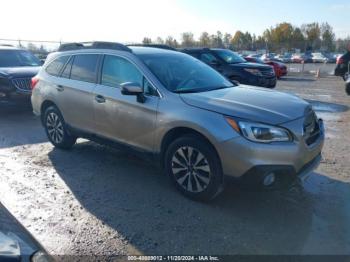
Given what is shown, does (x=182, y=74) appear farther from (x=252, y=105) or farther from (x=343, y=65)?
(x=343, y=65)

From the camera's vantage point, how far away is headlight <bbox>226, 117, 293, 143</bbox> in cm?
364

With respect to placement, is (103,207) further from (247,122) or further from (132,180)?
(247,122)

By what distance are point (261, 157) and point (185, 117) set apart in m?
0.96

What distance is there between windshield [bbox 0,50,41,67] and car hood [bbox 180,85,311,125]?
7.71m

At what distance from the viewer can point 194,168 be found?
4.07 metres

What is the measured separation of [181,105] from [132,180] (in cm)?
139

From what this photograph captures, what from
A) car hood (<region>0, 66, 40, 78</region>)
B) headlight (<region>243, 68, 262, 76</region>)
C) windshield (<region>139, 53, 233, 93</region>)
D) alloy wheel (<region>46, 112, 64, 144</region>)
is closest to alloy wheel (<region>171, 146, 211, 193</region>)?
windshield (<region>139, 53, 233, 93</region>)

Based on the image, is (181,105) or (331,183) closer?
(181,105)

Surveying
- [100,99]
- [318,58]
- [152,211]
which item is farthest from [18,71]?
[318,58]

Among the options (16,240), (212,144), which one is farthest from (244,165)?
(16,240)

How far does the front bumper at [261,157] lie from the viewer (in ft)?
11.9

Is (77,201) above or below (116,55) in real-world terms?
below

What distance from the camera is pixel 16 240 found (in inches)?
71.7

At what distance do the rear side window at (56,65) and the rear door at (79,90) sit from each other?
6.0 inches
